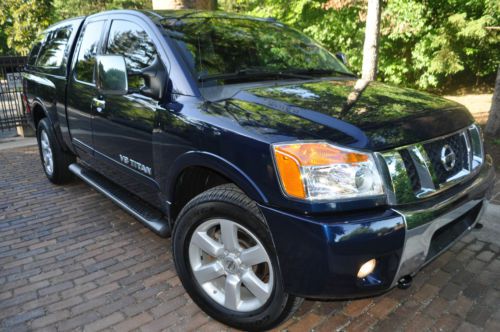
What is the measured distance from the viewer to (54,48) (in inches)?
190

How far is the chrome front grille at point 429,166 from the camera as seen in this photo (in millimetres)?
2027

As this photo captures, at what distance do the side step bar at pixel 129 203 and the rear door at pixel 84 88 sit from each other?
0.20m

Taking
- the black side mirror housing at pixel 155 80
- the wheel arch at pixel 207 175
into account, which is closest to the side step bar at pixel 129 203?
the wheel arch at pixel 207 175

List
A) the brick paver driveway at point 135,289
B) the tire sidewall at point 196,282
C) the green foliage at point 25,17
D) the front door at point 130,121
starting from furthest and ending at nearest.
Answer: the green foliage at point 25,17
the front door at point 130,121
the brick paver driveway at point 135,289
the tire sidewall at point 196,282

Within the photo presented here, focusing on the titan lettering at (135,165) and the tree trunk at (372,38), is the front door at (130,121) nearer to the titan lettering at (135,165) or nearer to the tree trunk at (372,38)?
the titan lettering at (135,165)

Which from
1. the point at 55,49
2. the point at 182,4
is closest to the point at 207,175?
the point at 55,49

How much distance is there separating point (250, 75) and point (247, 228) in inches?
47.3

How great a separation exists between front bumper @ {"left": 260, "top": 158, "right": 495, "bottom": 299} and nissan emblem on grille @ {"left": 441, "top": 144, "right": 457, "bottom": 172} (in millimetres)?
272

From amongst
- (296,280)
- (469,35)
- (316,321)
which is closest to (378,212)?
(296,280)

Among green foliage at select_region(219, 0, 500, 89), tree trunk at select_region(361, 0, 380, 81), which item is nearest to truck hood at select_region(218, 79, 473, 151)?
tree trunk at select_region(361, 0, 380, 81)

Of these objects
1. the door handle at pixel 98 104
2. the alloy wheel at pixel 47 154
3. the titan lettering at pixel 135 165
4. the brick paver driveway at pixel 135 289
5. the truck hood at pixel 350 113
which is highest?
the truck hood at pixel 350 113

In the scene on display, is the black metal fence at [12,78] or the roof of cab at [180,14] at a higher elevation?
the roof of cab at [180,14]

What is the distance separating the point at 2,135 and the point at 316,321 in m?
9.18

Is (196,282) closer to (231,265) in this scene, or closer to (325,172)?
(231,265)
